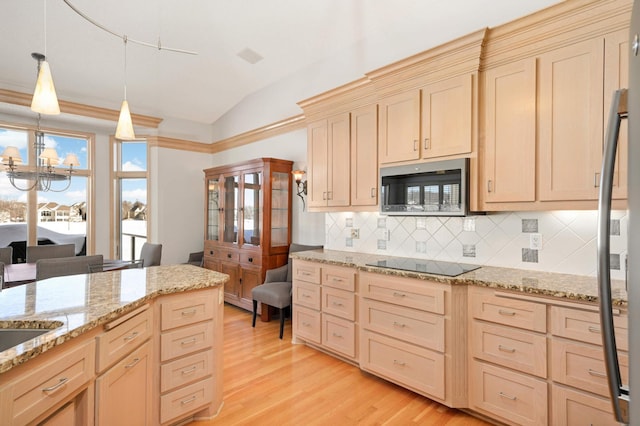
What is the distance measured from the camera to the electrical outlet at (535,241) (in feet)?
7.71

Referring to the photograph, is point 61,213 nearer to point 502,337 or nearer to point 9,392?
point 9,392

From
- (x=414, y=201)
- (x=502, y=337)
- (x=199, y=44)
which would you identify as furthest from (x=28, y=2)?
(x=502, y=337)

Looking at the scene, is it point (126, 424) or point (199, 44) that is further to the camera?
point (199, 44)

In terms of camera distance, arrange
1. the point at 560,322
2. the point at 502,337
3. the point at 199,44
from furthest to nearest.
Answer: the point at 199,44, the point at 502,337, the point at 560,322

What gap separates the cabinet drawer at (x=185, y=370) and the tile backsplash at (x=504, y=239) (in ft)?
6.33

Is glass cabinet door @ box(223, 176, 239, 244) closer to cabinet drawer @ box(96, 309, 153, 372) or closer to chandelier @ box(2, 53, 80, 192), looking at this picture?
chandelier @ box(2, 53, 80, 192)

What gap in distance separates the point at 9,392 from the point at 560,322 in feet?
7.97

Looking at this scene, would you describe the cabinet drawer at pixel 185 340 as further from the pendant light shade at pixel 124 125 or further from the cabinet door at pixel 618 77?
the cabinet door at pixel 618 77

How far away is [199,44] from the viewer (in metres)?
4.00

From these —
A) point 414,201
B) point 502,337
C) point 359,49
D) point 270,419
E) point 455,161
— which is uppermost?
point 359,49

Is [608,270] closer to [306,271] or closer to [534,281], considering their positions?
[534,281]

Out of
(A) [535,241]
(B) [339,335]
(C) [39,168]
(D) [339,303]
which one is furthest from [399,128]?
(C) [39,168]

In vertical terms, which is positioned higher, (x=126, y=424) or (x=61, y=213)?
(x=61, y=213)

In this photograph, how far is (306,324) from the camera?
3291mm
